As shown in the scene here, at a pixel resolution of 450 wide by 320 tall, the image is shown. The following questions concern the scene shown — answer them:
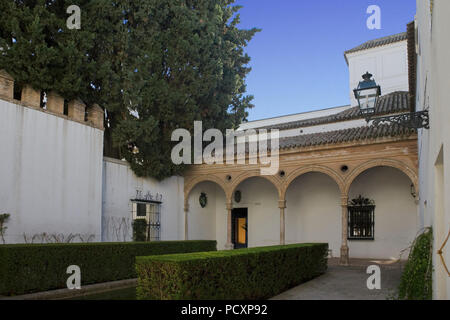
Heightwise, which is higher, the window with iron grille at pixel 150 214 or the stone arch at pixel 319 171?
the stone arch at pixel 319 171

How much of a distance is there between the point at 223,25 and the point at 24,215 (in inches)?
380

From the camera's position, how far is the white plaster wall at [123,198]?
12547 millimetres

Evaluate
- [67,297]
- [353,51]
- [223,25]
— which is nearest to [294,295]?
[67,297]

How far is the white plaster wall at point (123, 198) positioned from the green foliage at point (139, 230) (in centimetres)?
21

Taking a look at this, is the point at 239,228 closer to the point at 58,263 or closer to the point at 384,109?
the point at 384,109

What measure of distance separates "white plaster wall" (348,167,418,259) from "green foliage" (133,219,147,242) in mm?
7125

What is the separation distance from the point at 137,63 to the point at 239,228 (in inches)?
325

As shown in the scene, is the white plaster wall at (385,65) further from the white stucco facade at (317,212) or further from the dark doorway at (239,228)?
the dark doorway at (239,228)

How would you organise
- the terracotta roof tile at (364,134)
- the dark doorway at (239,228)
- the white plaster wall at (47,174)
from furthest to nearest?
the dark doorway at (239,228) → the terracotta roof tile at (364,134) → the white plaster wall at (47,174)

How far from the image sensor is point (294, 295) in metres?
7.59

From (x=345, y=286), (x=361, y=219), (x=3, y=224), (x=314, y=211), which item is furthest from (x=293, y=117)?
(x=3, y=224)

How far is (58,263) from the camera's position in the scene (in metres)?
8.28

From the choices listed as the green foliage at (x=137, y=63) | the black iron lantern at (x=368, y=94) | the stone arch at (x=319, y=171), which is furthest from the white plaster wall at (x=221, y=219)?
the black iron lantern at (x=368, y=94)

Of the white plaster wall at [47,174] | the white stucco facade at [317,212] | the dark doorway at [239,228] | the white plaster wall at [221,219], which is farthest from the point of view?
the white plaster wall at [221,219]
